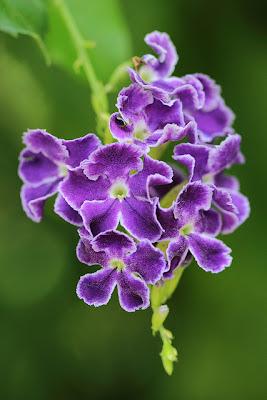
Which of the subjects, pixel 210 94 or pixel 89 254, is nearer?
pixel 89 254

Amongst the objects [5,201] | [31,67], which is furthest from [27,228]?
Result: [31,67]

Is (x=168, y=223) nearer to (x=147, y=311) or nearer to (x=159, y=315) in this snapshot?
(x=159, y=315)

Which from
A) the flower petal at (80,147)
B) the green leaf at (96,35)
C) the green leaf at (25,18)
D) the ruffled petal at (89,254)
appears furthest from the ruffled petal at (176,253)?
the green leaf at (96,35)

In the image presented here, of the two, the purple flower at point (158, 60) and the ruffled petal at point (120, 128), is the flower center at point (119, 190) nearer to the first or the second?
the ruffled petal at point (120, 128)

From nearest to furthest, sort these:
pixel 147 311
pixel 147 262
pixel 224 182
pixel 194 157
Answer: pixel 147 262 < pixel 194 157 < pixel 224 182 < pixel 147 311

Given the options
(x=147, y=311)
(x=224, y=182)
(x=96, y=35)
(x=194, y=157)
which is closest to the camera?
(x=194, y=157)

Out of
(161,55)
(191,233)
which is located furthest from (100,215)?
(161,55)

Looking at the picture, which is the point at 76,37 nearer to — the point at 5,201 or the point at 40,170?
the point at 40,170
